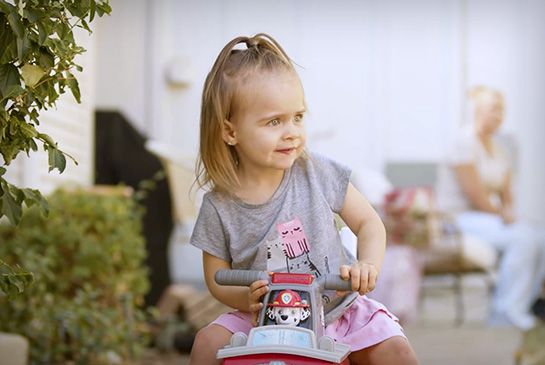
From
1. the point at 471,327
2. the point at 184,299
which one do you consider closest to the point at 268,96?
the point at 184,299

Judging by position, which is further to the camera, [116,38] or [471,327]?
[116,38]

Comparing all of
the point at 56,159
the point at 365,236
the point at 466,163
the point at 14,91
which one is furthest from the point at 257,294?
the point at 466,163

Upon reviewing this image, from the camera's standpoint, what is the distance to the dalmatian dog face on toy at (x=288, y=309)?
1.73 meters

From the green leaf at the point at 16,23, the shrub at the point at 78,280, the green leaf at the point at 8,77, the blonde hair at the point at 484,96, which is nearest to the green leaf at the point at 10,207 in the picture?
the green leaf at the point at 8,77

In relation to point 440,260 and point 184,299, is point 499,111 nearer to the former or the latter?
point 440,260

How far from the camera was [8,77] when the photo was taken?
173cm

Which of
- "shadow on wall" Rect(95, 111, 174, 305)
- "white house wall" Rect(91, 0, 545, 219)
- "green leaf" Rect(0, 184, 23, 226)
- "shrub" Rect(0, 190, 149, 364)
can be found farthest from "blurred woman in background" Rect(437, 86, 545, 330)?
"green leaf" Rect(0, 184, 23, 226)

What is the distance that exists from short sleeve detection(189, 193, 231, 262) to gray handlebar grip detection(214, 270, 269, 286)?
24 cm

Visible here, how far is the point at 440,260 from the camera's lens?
592cm

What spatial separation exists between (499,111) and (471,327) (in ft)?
5.26

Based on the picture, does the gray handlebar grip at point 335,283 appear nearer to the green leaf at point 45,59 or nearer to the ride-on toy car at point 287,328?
the ride-on toy car at point 287,328

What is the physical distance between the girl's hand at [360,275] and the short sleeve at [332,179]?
11.8 inches

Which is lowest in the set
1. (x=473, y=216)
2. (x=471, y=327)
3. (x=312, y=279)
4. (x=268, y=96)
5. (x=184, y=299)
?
(x=471, y=327)

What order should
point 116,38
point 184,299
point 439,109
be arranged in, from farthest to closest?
point 439,109 < point 116,38 < point 184,299
